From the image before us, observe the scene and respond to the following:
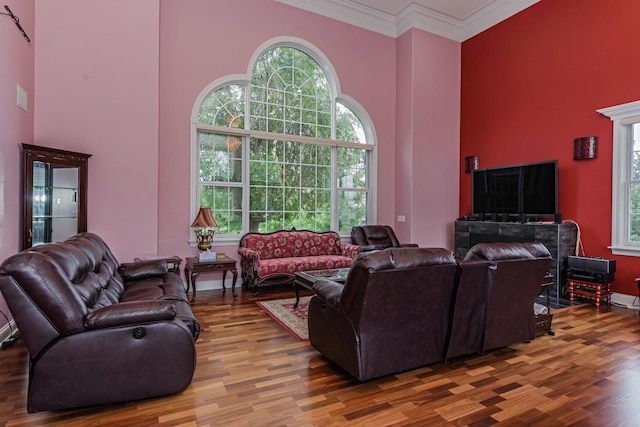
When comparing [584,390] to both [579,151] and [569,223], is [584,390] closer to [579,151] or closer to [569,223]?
[569,223]

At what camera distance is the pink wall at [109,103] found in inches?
170

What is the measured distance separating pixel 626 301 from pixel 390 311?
4322mm

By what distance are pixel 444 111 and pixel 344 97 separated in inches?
83.4

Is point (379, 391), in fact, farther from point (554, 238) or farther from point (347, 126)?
point (347, 126)

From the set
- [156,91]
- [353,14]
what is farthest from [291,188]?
[353,14]

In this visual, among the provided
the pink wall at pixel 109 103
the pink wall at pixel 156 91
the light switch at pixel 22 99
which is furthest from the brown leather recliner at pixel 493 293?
the light switch at pixel 22 99

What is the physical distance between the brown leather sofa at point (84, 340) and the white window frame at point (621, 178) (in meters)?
5.50

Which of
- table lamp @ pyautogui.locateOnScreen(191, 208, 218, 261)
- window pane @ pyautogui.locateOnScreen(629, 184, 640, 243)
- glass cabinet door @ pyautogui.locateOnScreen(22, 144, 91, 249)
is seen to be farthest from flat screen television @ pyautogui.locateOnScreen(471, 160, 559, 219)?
glass cabinet door @ pyautogui.locateOnScreen(22, 144, 91, 249)

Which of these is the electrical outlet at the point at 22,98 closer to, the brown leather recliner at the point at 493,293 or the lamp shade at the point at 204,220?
the lamp shade at the point at 204,220

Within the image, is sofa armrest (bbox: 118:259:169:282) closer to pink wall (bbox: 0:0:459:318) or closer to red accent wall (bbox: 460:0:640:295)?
pink wall (bbox: 0:0:459:318)

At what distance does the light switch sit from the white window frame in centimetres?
717

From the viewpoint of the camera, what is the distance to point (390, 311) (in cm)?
241

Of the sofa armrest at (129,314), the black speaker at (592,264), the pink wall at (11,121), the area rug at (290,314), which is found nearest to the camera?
the sofa armrest at (129,314)

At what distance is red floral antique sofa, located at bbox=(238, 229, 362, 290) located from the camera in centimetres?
514
